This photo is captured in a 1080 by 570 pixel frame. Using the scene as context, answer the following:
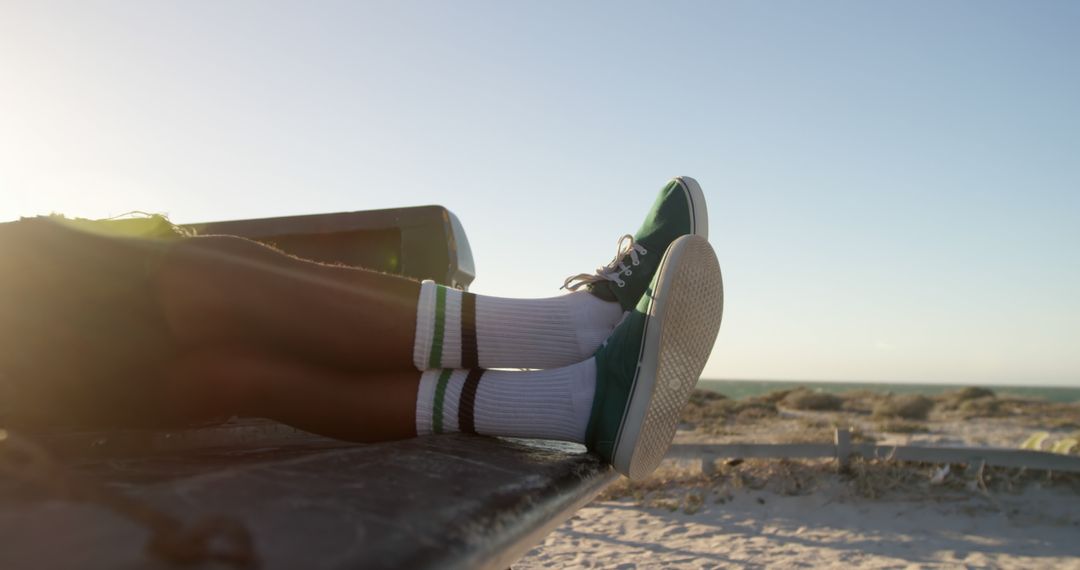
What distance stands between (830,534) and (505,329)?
371 centimetres

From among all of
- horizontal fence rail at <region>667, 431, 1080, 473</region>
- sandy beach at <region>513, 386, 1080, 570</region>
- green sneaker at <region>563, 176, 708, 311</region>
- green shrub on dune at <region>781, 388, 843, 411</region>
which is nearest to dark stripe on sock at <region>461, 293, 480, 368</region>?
green sneaker at <region>563, 176, 708, 311</region>

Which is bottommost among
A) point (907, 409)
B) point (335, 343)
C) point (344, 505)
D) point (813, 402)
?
point (813, 402)

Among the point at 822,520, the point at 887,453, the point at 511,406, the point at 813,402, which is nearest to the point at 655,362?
the point at 511,406

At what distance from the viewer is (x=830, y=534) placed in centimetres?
427

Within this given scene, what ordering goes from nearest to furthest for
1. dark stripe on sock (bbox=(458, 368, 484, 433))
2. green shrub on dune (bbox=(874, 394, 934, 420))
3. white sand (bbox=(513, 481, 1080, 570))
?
dark stripe on sock (bbox=(458, 368, 484, 433)), white sand (bbox=(513, 481, 1080, 570)), green shrub on dune (bbox=(874, 394, 934, 420))

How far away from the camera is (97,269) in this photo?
1.06 m

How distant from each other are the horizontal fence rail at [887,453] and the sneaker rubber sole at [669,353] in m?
4.32

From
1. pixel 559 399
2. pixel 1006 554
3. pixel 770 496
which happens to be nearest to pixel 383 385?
pixel 559 399

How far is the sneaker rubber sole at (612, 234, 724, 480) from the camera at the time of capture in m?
1.13

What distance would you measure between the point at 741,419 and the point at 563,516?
47.5 feet

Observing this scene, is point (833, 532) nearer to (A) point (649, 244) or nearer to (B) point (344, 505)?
(A) point (649, 244)

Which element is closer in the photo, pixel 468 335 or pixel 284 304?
pixel 284 304

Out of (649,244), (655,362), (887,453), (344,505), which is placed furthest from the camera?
(887,453)

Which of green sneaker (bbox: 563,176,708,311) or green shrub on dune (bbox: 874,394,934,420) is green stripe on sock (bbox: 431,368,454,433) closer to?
green sneaker (bbox: 563,176,708,311)
